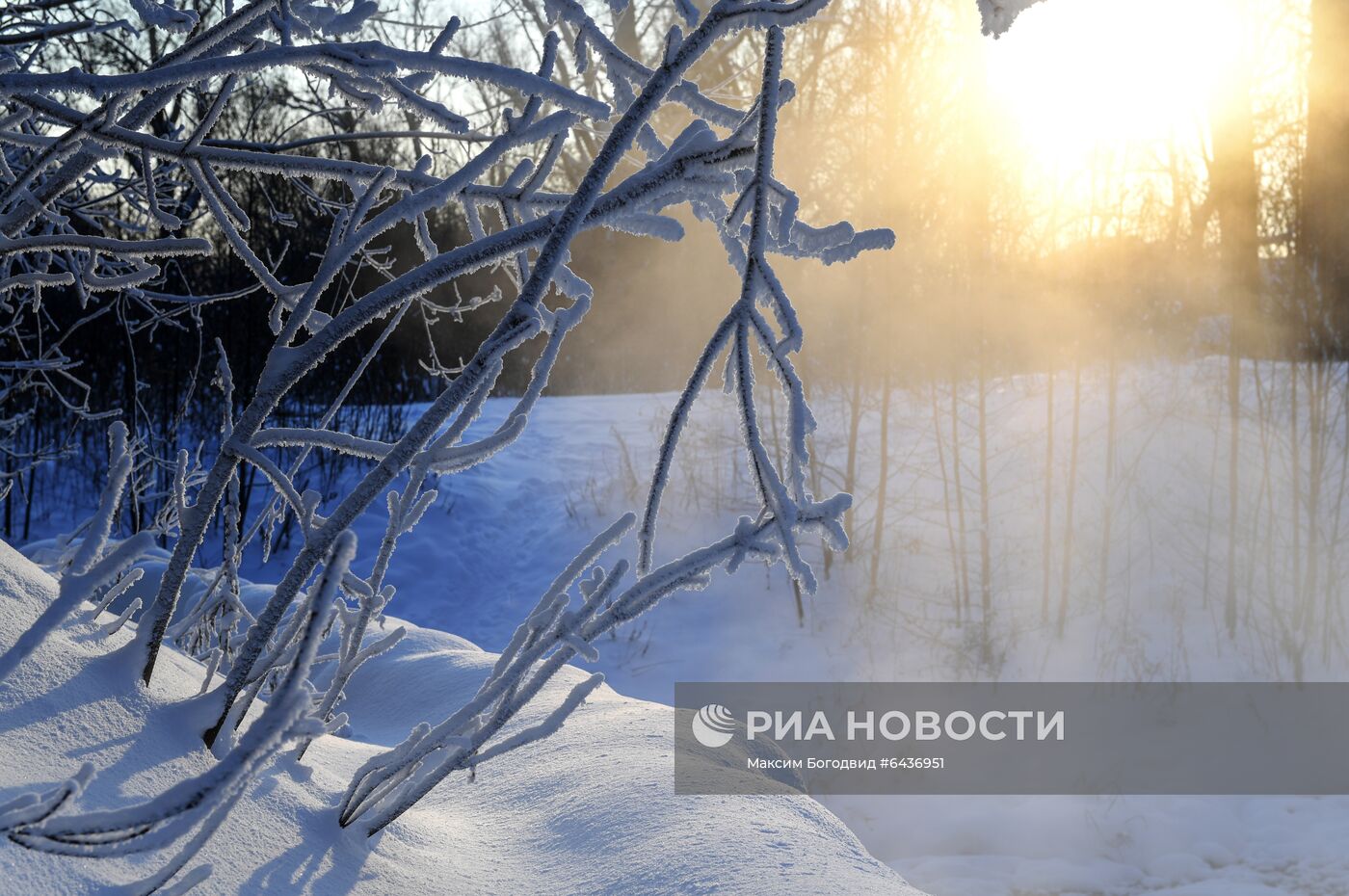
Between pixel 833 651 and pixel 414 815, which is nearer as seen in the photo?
pixel 414 815

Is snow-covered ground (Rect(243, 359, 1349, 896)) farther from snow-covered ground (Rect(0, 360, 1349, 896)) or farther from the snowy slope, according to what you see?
the snowy slope

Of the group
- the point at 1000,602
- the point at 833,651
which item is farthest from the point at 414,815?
the point at 1000,602

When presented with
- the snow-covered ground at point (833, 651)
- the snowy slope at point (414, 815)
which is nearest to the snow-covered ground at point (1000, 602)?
the snow-covered ground at point (833, 651)

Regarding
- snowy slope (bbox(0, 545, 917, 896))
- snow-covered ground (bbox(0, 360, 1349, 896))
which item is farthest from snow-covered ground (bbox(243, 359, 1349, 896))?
snowy slope (bbox(0, 545, 917, 896))

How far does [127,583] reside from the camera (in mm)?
1210

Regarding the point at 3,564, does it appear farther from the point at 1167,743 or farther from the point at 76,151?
the point at 1167,743

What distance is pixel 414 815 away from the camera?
1.50 meters

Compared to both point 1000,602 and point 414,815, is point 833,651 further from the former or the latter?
point 414,815

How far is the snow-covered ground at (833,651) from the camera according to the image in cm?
137

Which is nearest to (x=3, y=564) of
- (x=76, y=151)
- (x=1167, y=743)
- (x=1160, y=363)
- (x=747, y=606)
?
(x=76, y=151)

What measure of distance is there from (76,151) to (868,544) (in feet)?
26.0

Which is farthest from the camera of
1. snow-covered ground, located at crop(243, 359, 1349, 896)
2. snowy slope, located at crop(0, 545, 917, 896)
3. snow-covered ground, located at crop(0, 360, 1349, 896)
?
snow-covered ground, located at crop(243, 359, 1349, 896)

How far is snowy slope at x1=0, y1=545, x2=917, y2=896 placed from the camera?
3.40ft

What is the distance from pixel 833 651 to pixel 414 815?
644 centimetres
